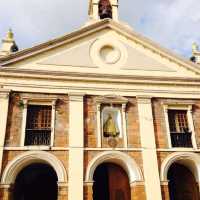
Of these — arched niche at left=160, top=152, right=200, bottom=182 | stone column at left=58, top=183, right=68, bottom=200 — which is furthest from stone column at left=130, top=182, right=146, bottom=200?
stone column at left=58, top=183, right=68, bottom=200

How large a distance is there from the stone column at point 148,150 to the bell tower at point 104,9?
6.33 metres

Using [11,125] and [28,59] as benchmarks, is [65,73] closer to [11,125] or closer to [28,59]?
[28,59]

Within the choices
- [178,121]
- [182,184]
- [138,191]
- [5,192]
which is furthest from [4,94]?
[182,184]

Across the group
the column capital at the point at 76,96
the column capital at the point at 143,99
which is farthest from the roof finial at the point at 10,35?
the column capital at the point at 143,99

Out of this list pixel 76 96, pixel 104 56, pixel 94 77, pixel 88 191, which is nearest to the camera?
pixel 88 191

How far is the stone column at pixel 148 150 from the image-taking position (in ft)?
39.2

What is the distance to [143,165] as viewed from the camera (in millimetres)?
12367

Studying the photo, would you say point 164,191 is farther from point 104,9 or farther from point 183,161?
point 104,9

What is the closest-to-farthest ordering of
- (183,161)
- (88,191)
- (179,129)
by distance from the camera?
(88,191), (183,161), (179,129)

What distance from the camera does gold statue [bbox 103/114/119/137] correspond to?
12890mm

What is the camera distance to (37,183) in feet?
44.5

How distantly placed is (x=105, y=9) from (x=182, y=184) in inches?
433

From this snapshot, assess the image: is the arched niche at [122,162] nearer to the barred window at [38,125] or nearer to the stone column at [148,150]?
the stone column at [148,150]

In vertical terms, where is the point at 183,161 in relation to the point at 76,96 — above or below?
below
